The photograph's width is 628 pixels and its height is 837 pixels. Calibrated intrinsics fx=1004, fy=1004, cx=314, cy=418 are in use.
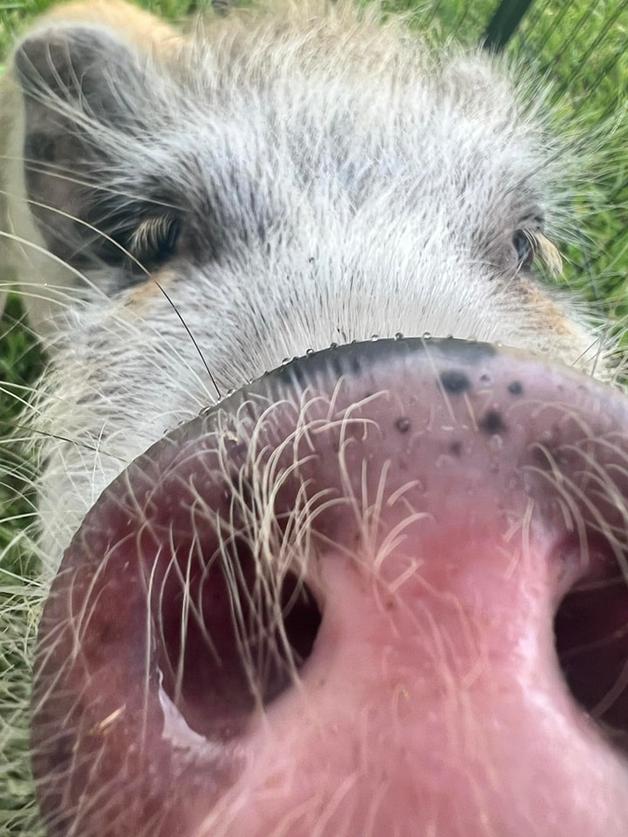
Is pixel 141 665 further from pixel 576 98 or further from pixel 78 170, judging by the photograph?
pixel 576 98

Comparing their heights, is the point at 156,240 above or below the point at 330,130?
below

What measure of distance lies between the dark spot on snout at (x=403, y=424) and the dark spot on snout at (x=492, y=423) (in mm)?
61

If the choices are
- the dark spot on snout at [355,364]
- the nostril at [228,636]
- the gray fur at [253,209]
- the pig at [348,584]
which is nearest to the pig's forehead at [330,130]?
the gray fur at [253,209]

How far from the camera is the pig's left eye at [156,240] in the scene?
1506mm

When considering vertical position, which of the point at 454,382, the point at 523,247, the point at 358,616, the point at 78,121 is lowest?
the point at 78,121

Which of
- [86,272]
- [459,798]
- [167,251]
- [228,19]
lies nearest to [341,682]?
[459,798]

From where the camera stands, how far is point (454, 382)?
84cm

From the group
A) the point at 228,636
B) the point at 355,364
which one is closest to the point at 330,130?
the point at 355,364

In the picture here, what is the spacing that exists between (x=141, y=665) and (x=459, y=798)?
0.28 m

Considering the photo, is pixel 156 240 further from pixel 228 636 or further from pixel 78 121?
pixel 228 636

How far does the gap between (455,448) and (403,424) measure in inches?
1.8

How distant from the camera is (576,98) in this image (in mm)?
2623

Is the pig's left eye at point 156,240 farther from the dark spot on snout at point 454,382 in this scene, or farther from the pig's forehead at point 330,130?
the dark spot on snout at point 454,382

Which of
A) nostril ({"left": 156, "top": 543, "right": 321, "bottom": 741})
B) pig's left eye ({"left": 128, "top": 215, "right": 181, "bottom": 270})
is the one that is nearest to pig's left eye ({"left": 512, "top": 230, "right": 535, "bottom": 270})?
pig's left eye ({"left": 128, "top": 215, "right": 181, "bottom": 270})
